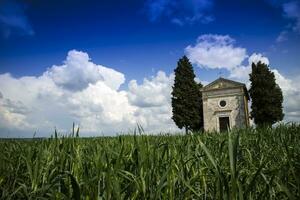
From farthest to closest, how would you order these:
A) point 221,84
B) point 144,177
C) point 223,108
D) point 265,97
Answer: point 221,84, point 223,108, point 265,97, point 144,177

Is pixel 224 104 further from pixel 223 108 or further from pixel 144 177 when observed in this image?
pixel 144 177

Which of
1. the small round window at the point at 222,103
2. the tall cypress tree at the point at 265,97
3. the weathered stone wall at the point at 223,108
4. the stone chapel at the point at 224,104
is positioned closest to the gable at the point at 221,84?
the stone chapel at the point at 224,104

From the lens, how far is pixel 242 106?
37.8 metres

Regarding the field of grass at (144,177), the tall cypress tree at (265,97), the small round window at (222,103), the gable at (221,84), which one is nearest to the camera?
the field of grass at (144,177)

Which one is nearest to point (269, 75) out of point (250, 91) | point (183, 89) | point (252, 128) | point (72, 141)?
point (250, 91)

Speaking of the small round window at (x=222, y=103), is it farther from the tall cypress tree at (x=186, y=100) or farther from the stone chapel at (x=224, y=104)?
the tall cypress tree at (x=186, y=100)

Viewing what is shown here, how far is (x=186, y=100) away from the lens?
39844 millimetres

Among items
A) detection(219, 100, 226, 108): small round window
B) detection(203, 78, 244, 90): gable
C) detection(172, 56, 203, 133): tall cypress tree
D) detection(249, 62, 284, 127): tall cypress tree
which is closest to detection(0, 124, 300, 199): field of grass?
detection(172, 56, 203, 133): tall cypress tree

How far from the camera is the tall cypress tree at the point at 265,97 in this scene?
36.9m

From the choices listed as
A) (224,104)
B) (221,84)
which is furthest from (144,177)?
(221,84)

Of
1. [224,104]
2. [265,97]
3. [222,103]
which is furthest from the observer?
[222,103]

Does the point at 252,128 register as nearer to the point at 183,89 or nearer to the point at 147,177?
the point at 147,177

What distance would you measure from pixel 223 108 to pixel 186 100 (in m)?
5.49

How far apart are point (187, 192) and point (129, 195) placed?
466 mm
